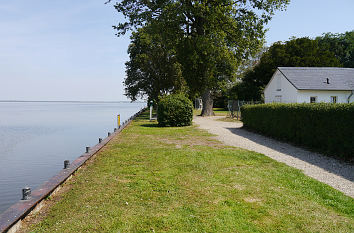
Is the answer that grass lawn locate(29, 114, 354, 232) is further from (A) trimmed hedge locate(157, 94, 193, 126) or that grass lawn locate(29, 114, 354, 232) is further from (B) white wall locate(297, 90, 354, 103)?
(B) white wall locate(297, 90, 354, 103)

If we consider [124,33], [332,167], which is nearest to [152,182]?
[332,167]

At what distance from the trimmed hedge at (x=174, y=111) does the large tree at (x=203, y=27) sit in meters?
6.18

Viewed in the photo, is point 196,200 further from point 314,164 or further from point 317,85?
point 317,85

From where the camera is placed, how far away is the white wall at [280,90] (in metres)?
30.8

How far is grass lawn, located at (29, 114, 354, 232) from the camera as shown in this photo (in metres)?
3.90

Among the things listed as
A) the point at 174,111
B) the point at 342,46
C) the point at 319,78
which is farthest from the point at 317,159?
the point at 342,46

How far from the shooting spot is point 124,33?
26453 millimetres

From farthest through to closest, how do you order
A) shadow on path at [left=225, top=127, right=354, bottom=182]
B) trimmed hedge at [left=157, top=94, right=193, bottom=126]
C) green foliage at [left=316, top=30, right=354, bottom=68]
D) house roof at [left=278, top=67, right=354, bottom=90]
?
green foliage at [left=316, top=30, right=354, bottom=68], house roof at [left=278, top=67, right=354, bottom=90], trimmed hedge at [left=157, top=94, right=193, bottom=126], shadow on path at [left=225, top=127, right=354, bottom=182]

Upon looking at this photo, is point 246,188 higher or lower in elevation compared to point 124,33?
lower

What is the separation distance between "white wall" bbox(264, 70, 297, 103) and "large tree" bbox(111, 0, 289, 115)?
26.3 feet

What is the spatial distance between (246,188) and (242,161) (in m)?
2.52

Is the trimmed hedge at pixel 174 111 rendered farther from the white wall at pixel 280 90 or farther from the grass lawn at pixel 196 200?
the white wall at pixel 280 90

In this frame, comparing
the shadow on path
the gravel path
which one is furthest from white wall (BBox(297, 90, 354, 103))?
the gravel path

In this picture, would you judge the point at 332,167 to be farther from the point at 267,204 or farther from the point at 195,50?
the point at 195,50
